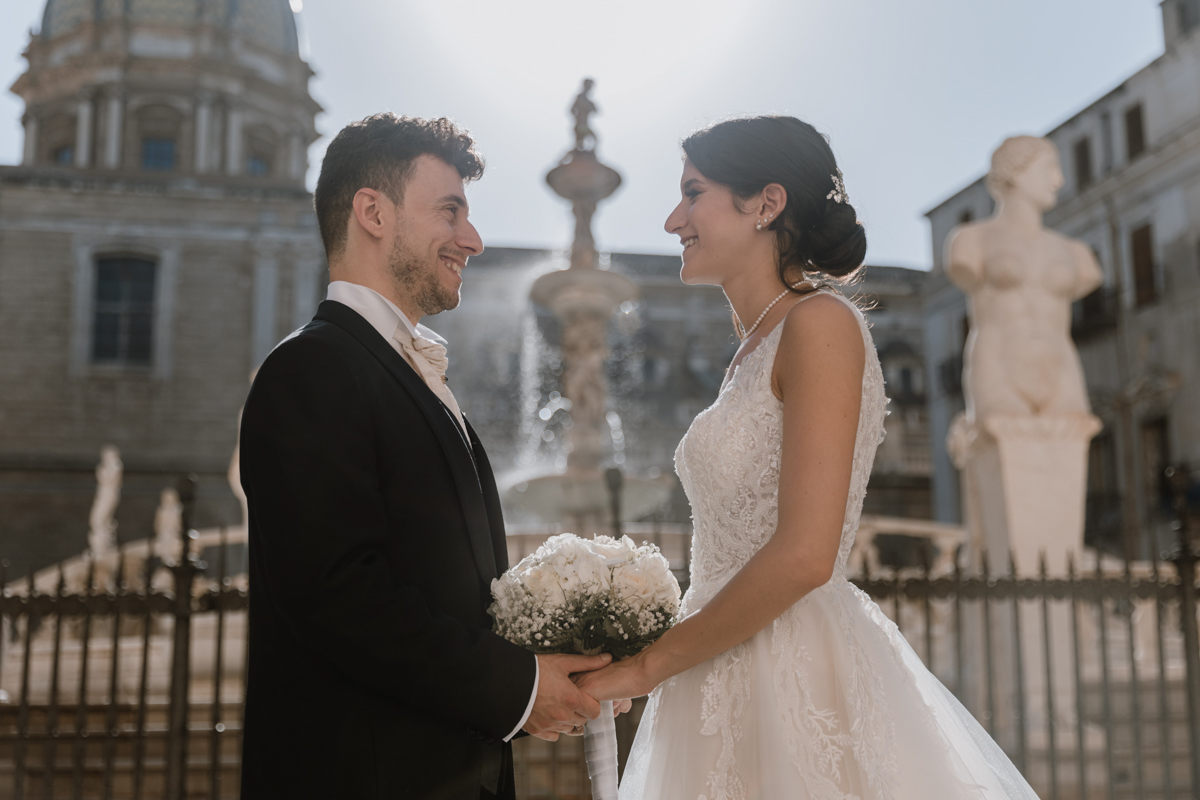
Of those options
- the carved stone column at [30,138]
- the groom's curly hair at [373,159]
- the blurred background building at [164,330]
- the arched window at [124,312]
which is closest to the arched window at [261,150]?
the blurred background building at [164,330]

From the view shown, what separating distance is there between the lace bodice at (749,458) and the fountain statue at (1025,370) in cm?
459

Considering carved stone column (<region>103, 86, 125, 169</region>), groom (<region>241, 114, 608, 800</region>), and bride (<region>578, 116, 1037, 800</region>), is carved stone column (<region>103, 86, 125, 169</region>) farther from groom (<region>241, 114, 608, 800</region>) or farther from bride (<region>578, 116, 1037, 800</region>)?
bride (<region>578, 116, 1037, 800</region>)

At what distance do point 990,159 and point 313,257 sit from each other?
2201cm

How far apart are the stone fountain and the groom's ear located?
21.5ft

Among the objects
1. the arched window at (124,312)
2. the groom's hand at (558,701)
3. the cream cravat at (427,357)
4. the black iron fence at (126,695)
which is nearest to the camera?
the groom's hand at (558,701)

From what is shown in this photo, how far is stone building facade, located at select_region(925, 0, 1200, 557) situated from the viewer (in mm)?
24062

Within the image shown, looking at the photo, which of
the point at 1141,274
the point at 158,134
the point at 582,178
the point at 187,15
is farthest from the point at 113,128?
the point at 1141,274

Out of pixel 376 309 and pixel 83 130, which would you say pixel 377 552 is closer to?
pixel 376 309

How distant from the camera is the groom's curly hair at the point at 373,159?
7.55 feet

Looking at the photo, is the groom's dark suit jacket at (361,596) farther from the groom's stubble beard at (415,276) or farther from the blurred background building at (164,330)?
the blurred background building at (164,330)

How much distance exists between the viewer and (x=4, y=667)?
873 cm

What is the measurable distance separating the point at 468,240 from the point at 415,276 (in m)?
0.14

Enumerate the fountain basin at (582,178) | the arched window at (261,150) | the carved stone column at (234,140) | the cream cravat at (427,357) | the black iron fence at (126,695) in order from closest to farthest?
the cream cravat at (427,357), the black iron fence at (126,695), the fountain basin at (582,178), the carved stone column at (234,140), the arched window at (261,150)

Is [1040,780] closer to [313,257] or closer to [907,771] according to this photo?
[907,771]
